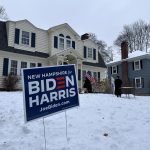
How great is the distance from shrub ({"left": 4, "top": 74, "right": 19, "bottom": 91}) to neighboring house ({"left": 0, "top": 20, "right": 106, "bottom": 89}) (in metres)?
0.47

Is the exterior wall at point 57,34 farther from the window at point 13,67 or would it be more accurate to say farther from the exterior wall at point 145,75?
the exterior wall at point 145,75

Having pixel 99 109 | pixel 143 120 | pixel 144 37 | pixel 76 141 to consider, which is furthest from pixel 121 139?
pixel 144 37

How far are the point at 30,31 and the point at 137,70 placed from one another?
652 inches

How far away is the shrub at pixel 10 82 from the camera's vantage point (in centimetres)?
2064

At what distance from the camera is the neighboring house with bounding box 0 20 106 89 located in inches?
870

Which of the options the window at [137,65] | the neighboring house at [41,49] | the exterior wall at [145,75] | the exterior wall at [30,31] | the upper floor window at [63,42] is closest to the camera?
the neighboring house at [41,49]

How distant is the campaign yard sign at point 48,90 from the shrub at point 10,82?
15567mm

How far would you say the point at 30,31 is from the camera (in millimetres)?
23844

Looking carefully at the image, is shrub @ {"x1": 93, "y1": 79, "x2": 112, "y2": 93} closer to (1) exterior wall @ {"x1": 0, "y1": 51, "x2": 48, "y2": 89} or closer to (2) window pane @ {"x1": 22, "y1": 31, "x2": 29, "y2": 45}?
(1) exterior wall @ {"x1": 0, "y1": 51, "x2": 48, "y2": 89}

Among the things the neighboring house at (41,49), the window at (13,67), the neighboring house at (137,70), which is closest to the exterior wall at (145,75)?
the neighboring house at (137,70)

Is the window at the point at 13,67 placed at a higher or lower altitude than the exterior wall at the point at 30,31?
lower

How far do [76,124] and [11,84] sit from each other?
47.8ft

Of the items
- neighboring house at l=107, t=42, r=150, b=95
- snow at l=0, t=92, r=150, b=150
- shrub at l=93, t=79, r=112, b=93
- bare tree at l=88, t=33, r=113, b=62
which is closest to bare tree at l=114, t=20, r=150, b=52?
bare tree at l=88, t=33, r=113, b=62

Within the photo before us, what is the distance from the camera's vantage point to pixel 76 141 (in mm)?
6031
